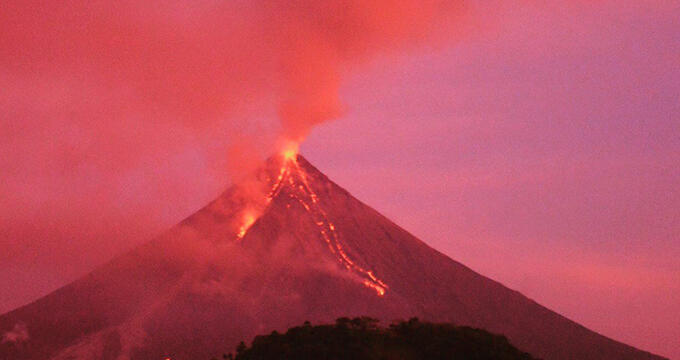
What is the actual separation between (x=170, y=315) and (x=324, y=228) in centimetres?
2236

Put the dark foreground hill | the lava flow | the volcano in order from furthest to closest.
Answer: the lava flow < the volcano < the dark foreground hill

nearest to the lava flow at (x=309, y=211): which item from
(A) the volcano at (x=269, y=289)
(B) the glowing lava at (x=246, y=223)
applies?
(B) the glowing lava at (x=246, y=223)

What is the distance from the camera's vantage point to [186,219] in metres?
122

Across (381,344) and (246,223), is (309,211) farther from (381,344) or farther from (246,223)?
(381,344)

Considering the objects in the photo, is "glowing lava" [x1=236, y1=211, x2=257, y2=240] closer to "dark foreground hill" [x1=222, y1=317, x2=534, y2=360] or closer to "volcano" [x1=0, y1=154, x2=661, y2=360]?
"volcano" [x1=0, y1=154, x2=661, y2=360]

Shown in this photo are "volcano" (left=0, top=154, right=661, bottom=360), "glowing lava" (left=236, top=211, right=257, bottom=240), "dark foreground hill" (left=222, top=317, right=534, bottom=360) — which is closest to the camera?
"dark foreground hill" (left=222, top=317, right=534, bottom=360)

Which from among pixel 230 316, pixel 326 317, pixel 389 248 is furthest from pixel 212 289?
pixel 389 248

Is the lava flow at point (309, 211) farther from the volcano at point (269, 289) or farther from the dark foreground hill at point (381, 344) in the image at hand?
the dark foreground hill at point (381, 344)

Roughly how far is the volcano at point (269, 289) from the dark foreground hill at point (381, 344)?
48476 millimetres

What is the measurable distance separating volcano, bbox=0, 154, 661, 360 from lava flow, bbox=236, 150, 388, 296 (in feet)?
0.50

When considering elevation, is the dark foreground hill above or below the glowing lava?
below

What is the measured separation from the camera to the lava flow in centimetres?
10750

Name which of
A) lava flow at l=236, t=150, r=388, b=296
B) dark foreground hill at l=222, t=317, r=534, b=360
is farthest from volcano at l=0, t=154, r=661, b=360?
dark foreground hill at l=222, t=317, r=534, b=360

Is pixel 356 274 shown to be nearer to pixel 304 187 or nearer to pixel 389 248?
pixel 389 248
